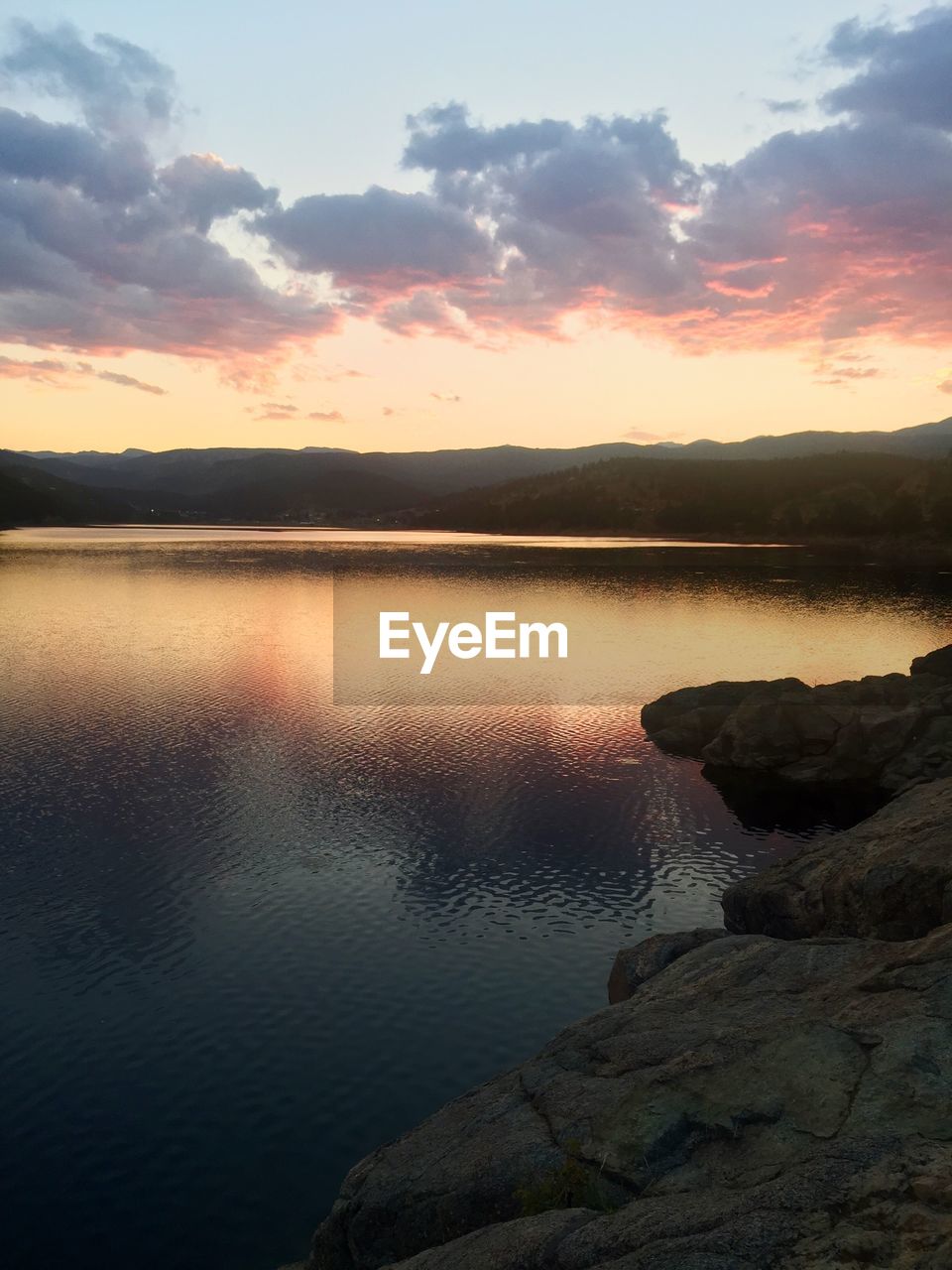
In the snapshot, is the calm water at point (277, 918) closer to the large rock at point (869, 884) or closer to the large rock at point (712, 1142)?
the large rock at point (712, 1142)

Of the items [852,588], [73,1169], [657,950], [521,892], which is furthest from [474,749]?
[852,588]

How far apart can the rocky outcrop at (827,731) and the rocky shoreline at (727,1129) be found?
42187 mm

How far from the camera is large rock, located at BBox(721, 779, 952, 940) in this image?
2867 centimetres

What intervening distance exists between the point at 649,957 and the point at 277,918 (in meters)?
19.0

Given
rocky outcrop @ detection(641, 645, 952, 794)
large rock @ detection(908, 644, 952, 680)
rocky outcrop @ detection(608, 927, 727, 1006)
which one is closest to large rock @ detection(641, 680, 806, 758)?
rocky outcrop @ detection(641, 645, 952, 794)

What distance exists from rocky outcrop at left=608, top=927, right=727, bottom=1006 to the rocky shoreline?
389 centimetres

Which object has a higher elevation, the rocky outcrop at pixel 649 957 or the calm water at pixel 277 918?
the rocky outcrop at pixel 649 957

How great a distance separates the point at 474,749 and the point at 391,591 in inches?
4710

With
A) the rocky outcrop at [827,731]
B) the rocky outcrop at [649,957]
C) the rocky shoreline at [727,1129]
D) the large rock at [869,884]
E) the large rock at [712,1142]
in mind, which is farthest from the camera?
the rocky outcrop at [827,731]

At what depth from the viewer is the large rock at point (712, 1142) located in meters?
13.8

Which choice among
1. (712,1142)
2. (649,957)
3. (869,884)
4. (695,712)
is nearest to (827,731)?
(695,712)

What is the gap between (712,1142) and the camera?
18.2 m

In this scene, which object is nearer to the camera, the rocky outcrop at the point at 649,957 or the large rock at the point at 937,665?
the rocky outcrop at the point at 649,957

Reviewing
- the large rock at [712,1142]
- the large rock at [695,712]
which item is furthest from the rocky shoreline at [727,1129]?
the large rock at [695,712]
